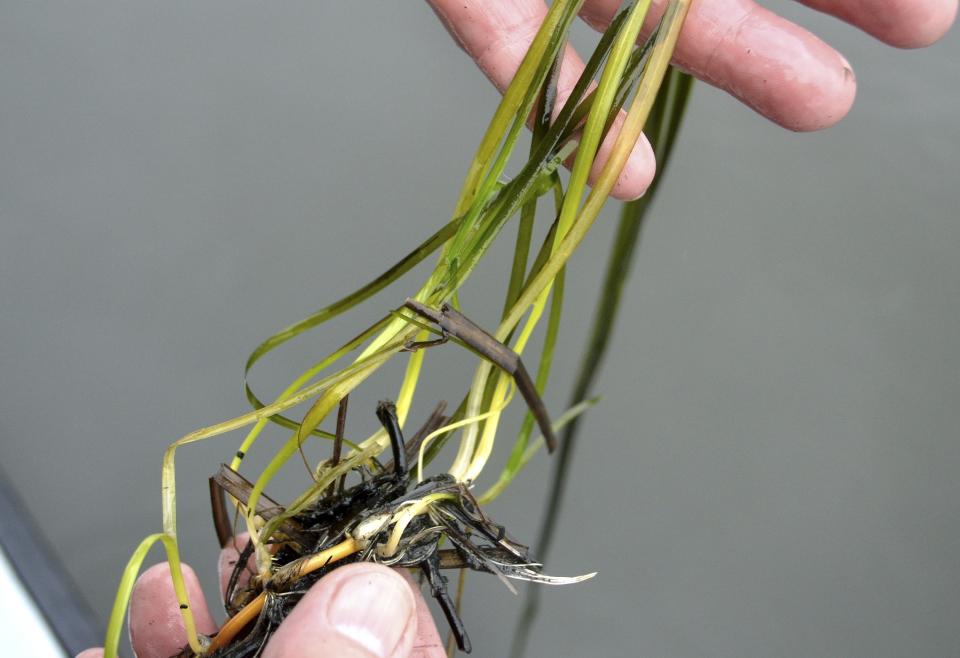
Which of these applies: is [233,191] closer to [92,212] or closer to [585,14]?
[92,212]

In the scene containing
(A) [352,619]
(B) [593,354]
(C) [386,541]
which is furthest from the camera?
(B) [593,354]

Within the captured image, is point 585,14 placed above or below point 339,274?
above

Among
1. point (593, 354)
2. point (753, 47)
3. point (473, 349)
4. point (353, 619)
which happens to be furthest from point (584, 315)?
point (353, 619)

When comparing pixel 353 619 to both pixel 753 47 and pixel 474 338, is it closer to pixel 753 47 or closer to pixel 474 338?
pixel 474 338

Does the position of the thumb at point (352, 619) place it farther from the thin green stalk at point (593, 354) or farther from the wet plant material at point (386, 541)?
the thin green stalk at point (593, 354)

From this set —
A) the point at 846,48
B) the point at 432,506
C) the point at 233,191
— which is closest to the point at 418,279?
the point at 233,191

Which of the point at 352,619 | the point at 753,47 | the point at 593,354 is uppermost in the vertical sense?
the point at 753,47

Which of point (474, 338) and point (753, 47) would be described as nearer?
point (474, 338)

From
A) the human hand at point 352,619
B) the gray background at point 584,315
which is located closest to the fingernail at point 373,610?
the human hand at point 352,619
